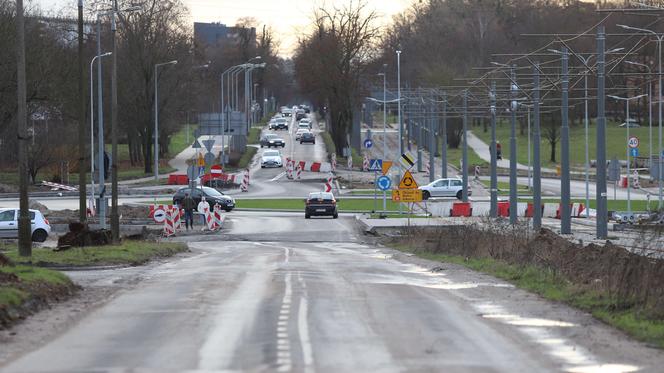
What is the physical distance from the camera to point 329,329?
14836 mm

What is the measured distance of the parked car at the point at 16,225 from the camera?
43.6 meters

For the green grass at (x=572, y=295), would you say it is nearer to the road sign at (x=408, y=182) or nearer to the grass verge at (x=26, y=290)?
the grass verge at (x=26, y=290)

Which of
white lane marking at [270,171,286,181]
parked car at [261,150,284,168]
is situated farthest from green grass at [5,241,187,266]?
parked car at [261,150,284,168]

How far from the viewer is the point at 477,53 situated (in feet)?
450

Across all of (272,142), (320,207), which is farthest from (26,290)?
(272,142)

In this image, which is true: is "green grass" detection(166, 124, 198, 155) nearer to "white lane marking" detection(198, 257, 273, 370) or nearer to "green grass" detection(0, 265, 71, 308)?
"green grass" detection(0, 265, 71, 308)

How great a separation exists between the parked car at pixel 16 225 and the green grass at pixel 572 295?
19.3m

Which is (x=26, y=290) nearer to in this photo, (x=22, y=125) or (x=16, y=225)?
(x=22, y=125)

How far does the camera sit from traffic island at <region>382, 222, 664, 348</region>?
1619cm

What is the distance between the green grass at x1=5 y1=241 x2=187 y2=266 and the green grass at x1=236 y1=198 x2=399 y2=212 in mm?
32508

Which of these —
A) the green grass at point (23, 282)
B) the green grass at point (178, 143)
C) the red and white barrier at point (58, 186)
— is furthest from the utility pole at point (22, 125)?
the green grass at point (178, 143)

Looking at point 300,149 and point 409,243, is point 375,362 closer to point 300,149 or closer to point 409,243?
point 409,243

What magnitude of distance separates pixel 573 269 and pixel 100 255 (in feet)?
42.4

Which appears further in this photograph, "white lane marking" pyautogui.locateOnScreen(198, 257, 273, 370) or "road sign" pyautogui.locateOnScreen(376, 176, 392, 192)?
"road sign" pyautogui.locateOnScreen(376, 176, 392, 192)
